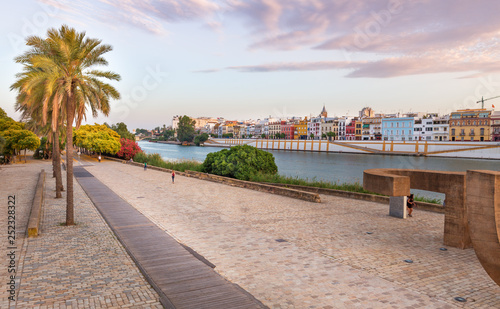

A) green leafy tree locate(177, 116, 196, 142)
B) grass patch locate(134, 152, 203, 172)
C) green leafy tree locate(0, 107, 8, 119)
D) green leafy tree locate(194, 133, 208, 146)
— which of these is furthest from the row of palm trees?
green leafy tree locate(177, 116, 196, 142)

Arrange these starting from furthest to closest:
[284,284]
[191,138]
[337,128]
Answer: [191,138] → [337,128] → [284,284]

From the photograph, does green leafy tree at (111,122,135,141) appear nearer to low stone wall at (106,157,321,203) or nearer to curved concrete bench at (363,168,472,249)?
low stone wall at (106,157,321,203)

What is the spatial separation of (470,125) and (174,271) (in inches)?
4487

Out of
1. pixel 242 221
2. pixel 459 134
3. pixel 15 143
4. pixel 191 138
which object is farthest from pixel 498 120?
pixel 191 138

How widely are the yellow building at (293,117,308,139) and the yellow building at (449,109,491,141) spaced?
65.8 metres

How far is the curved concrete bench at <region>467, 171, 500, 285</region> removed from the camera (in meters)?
6.90

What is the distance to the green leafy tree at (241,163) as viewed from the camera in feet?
94.3

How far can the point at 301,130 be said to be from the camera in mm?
160625

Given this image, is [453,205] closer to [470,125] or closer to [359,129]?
[470,125]

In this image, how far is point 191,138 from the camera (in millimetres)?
190375

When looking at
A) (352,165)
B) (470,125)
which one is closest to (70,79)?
(352,165)

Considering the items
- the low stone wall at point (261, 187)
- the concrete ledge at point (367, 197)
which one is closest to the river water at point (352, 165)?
the low stone wall at point (261, 187)

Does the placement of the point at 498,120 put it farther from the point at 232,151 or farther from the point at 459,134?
Answer: the point at 232,151

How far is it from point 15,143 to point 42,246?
42589 mm
